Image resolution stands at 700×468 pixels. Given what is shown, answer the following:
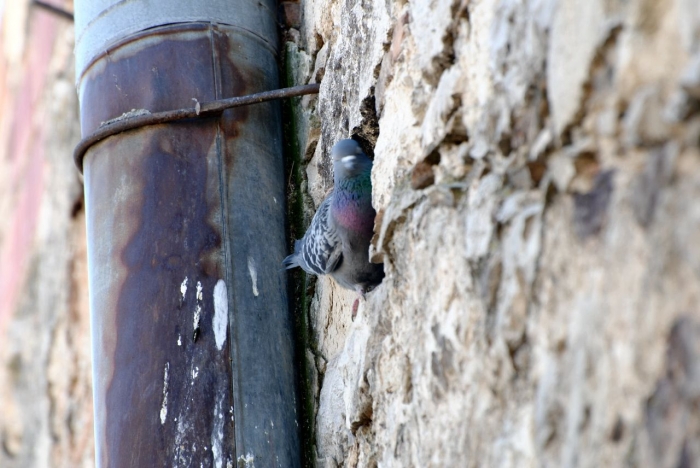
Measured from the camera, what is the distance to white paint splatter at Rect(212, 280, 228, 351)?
216 cm

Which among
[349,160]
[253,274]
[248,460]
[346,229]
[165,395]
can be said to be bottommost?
[248,460]

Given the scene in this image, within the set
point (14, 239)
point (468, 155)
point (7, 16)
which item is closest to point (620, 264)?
point (468, 155)

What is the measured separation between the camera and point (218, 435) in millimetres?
2062

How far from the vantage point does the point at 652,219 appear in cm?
91

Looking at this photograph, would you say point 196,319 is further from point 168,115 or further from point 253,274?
point 168,115

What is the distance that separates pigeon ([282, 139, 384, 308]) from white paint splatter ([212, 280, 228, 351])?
0.28 meters

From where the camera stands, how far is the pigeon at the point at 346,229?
2.29m

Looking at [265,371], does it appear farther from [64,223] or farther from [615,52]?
[64,223]

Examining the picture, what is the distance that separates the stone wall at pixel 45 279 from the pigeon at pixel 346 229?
3.86 metres

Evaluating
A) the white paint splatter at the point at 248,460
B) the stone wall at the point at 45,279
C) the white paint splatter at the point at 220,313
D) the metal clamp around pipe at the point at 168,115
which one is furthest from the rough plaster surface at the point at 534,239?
the stone wall at the point at 45,279

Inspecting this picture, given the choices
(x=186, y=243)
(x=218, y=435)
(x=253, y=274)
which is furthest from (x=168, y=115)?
(x=218, y=435)

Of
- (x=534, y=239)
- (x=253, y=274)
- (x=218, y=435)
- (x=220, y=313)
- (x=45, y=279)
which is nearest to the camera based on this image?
(x=534, y=239)

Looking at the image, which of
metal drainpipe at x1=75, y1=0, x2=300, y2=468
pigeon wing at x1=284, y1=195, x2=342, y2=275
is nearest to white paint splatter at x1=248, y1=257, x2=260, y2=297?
metal drainpipe at x1=75, y1=0, x2=300, y2=468

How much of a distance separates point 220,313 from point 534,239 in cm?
121
